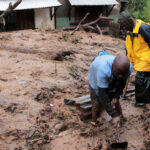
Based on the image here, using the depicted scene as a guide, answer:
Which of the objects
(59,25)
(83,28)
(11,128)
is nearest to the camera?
(11,128)

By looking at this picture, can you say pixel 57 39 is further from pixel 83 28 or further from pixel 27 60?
pixel 83 28

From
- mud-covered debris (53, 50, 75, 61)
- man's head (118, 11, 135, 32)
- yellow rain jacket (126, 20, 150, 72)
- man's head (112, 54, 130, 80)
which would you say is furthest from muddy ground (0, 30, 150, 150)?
man's head (118, 11, 135, 32)

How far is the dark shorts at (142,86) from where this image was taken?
12.7ft

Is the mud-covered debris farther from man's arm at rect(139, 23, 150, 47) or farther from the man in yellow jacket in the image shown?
man's arm at rect(139, 23, 150, 47)

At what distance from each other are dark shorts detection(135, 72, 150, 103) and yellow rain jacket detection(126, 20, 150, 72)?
0.57 feet

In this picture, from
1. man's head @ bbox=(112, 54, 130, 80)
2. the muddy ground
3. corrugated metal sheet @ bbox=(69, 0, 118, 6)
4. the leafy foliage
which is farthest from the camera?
the leafy foliage

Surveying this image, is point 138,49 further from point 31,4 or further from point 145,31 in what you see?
point 31,4

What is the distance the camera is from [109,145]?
3.06 m

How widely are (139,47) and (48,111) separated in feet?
6.88

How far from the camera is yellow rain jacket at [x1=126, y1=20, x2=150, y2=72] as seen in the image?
3.53 m

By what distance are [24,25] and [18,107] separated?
9.90 meters

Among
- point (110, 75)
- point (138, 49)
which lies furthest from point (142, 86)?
point (110, 75)

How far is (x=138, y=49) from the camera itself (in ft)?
12.1

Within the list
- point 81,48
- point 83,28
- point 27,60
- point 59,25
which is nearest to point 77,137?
point 27,60
